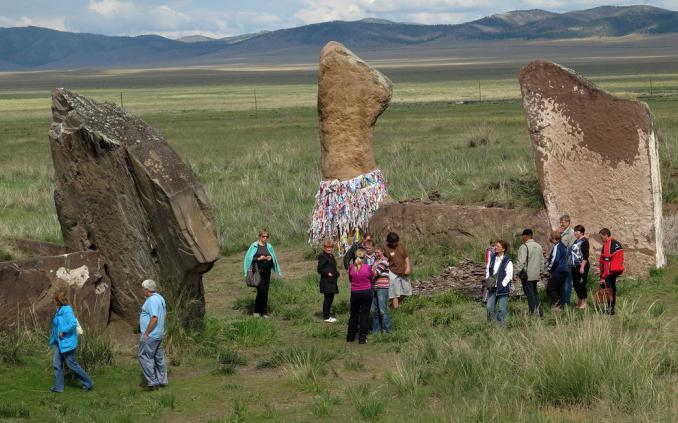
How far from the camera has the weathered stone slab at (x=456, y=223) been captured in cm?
1748

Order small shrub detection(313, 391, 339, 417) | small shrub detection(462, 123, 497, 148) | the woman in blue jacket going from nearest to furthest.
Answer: small shrub detection(313, 391, 339, 417) < the woman in blue jacket < small shrub detection(462, 123, 497, 148)

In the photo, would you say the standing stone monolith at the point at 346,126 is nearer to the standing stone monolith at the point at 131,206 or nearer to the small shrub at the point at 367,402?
the standing stone monolith at the point at 131,206

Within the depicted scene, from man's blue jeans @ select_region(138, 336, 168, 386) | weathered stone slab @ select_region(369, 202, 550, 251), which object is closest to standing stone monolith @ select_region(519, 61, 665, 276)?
weathered stone slab @ select_region(369, 202, 550, 251)

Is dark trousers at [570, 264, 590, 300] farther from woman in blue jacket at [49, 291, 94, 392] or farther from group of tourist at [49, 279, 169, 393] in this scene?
woman in blue jacket at [49, 291, 94, 392]

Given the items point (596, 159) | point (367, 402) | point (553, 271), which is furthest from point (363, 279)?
point (596, 159)

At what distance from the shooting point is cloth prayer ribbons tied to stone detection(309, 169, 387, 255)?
19438mm

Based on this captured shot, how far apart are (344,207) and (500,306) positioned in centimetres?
640

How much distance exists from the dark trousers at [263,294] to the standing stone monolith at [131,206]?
1476 millimetres

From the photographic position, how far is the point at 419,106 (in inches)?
2773

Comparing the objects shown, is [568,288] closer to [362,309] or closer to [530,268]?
[530,268]

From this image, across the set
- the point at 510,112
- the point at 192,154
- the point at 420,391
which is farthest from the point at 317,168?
the point at 510,112

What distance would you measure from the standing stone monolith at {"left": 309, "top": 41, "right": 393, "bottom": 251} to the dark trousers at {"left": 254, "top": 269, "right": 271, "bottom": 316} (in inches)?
177

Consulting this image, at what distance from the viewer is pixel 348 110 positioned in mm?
20109

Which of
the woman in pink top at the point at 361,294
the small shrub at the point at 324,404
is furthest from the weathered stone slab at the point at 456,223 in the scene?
the small shrub at the point at 324,404
